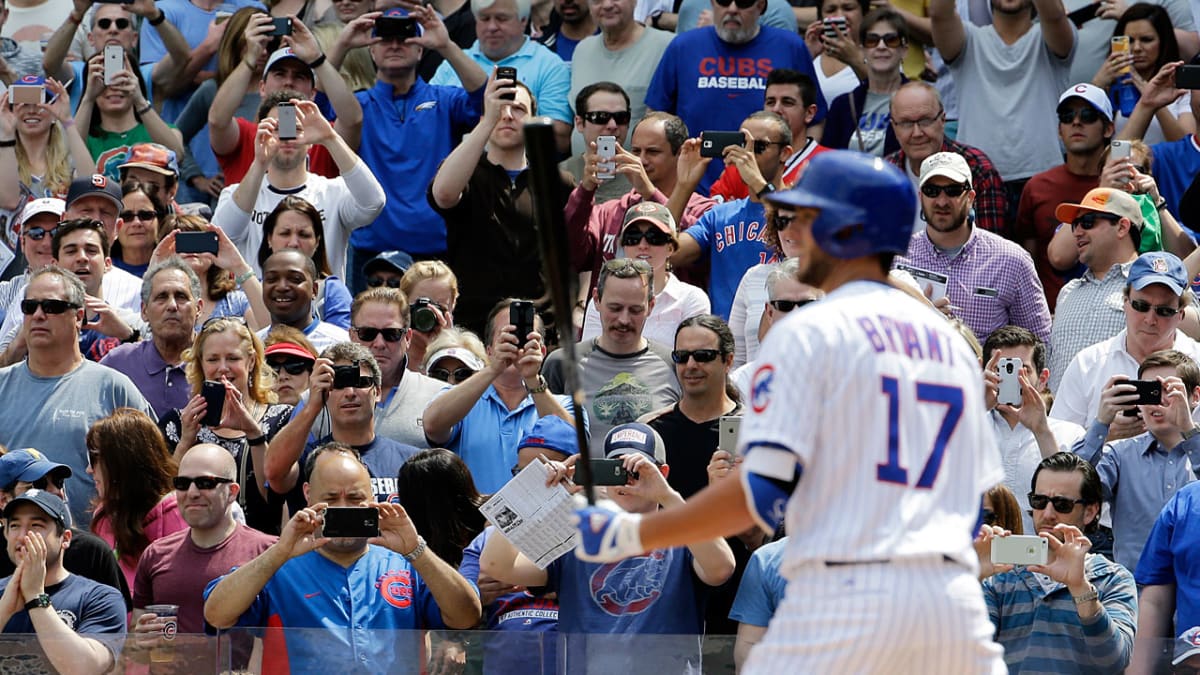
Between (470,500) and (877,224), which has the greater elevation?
(877,224)

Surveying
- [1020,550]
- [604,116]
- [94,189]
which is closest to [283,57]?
[94,189]

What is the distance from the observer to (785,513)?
4492 mm

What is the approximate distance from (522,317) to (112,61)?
17.7ft

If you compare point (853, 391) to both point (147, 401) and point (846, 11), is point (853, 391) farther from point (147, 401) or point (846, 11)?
point (846, 11)

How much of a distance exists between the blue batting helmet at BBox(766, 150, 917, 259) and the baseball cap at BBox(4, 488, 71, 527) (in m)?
4.56

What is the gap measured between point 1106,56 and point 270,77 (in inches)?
226

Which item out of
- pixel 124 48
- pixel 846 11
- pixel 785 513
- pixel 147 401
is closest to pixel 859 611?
pixel 785 513

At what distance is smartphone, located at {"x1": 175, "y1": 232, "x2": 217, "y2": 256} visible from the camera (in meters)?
10.7

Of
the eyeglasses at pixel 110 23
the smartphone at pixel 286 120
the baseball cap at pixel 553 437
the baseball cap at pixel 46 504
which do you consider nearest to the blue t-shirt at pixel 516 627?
the baseball cap at pixel 553 437

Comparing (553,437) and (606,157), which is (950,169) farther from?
(553,437)

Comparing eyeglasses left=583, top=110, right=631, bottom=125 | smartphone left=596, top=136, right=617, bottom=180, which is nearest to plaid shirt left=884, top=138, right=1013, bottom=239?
eyeglasses left=583, top=110, right=631, bottom=125

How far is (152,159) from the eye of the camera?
12.2 meters

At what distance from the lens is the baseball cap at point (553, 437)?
27.1ft

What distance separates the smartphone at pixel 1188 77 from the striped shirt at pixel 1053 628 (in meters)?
4.60
